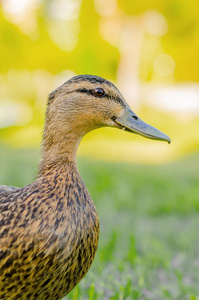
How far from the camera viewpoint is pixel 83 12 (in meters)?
14.8

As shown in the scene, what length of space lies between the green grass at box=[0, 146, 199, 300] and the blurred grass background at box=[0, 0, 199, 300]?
11 mm

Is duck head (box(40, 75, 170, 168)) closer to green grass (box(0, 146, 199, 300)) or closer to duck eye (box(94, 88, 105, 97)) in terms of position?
duck eye (box(94, 88, 105, 97))

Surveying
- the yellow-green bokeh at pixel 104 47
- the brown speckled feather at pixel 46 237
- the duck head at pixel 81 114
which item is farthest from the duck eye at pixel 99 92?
the yellow-green bokeh at pixel 104 47

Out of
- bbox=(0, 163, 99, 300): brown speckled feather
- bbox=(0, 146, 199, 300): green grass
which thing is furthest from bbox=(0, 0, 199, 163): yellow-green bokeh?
bbox=(0, 163, 99, 300): brown speckled feather

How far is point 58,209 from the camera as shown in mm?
2131

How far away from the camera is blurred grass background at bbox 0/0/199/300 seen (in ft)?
12.0

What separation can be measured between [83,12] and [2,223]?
13.5 meters

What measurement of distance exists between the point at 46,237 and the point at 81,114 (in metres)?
0.64

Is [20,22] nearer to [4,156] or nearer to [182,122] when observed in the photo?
[182,122]

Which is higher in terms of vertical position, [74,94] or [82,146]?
[82,146]

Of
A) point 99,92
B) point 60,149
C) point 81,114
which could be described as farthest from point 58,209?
point 99,92

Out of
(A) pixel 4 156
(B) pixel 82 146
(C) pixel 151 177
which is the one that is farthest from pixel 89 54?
(C) pixel 151 177

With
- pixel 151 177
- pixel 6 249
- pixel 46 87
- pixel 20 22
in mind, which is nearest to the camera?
pixel 6 249

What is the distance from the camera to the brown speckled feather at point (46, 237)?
201 centimetres
